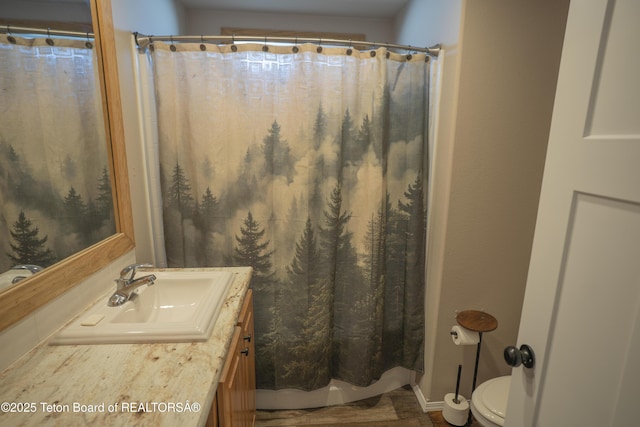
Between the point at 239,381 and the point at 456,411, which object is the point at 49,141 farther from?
the point at 456,411

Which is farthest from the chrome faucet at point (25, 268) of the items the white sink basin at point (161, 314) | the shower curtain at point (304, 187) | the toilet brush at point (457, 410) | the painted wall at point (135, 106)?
the toilet brush at point (457, 410)

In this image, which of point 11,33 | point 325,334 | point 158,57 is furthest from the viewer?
point 325,334

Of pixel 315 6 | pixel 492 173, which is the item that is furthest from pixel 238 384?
pixel 315 6

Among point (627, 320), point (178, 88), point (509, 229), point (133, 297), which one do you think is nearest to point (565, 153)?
point (627, 320)

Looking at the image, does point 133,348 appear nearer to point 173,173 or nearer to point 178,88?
point 173,173

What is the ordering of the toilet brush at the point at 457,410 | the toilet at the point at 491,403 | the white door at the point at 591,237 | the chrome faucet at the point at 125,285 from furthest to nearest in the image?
the toilet brush at the point at 457,410 → the toilet at the point at 491,403 → the chrome faucet at the point at 125,285 → the white door at the point at 591,237

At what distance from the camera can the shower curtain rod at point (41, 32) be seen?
80 centimetres

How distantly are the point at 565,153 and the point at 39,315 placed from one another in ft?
4.80

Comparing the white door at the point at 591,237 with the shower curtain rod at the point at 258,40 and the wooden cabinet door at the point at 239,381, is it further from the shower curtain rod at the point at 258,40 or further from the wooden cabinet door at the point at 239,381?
the shower curtain rod at the point at 258,40

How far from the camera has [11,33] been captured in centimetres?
81

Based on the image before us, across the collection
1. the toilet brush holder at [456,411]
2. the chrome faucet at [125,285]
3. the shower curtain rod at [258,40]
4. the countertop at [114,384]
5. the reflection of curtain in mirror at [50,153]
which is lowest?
the toilet brush holder at [456,411]

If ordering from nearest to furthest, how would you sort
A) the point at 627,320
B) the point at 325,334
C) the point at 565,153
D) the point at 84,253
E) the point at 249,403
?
the point at 627,320 < the point at 565,153 < the point at 84,253 < the point at 249,403 < the point at 325,334

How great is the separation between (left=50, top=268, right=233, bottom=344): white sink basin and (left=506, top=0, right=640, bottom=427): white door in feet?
3.08

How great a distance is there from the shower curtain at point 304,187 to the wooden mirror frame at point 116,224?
271mm
